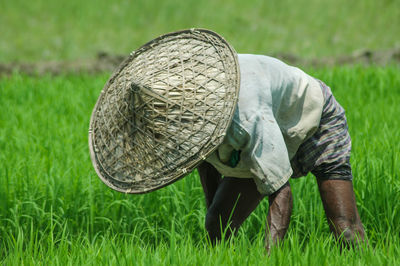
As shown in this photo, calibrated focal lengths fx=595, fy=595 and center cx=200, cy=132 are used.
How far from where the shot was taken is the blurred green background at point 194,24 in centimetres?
1069

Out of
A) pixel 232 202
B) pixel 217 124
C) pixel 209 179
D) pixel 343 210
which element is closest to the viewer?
pixel 217 124

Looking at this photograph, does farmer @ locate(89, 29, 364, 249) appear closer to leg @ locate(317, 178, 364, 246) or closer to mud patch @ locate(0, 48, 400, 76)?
leg @ locate(317, 178, 364, 246)

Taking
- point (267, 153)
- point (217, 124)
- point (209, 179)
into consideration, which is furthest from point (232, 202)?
point (217, 124)

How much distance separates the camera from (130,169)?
2.36 metres

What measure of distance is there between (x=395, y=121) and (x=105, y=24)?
333 inches

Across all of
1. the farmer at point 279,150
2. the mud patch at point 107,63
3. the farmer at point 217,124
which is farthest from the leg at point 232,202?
the mud patch at point 107,63

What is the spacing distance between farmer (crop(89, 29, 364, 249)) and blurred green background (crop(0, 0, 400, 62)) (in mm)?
7337

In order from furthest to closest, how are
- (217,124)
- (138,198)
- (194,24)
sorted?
(194,24)
(138,198)
(217,124)

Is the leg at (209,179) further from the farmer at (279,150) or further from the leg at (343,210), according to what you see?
the leg at (343,210)

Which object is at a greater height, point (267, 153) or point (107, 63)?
point (107, 63)

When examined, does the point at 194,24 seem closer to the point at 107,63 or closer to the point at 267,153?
the point at 107,63

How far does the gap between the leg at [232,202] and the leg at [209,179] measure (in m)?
0.13

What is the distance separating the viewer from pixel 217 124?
223 centimetres

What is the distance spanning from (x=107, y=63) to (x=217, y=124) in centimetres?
681
